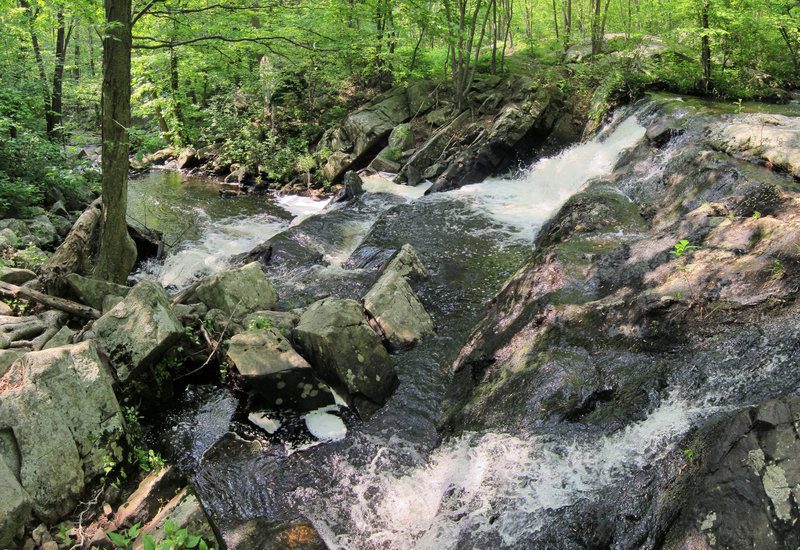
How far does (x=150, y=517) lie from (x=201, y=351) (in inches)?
106

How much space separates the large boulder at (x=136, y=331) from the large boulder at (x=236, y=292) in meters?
1.36

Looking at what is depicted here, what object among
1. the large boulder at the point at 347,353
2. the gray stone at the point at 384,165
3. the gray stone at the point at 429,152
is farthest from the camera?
the gray stone at the point at 384,165

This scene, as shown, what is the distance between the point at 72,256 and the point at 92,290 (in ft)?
5.01

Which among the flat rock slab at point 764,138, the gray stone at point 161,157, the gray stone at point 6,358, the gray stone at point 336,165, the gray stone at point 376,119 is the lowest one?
the gray stone at point 161,157

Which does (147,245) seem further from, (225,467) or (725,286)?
(725,286)

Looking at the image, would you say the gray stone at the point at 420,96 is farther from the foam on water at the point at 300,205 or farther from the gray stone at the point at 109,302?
the gray stone at the point at 109,302

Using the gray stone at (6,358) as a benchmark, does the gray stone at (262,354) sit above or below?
below

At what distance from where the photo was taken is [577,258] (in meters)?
6.62

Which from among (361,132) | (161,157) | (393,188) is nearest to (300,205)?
(393,188)

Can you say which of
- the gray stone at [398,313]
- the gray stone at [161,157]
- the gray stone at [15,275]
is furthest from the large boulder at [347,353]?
the gray stone at [161,157]

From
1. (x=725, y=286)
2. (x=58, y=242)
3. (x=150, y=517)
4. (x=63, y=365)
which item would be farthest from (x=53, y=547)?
(x=58, y=242)

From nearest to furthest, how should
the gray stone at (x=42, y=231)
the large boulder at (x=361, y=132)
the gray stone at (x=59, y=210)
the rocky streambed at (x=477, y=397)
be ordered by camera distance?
1. the rocky streambed at (x=477, y=397)
2. the gray stone at (x=42, y=231)
3. the gray stone at (x=59, y=210)
4. the large boulder at (x=361, y=132)

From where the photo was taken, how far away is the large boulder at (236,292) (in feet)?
24.2

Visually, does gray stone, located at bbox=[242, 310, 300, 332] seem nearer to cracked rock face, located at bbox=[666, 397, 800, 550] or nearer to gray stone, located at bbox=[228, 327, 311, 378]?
gray stone, located at bbox=[228, 327, 311, 378]
